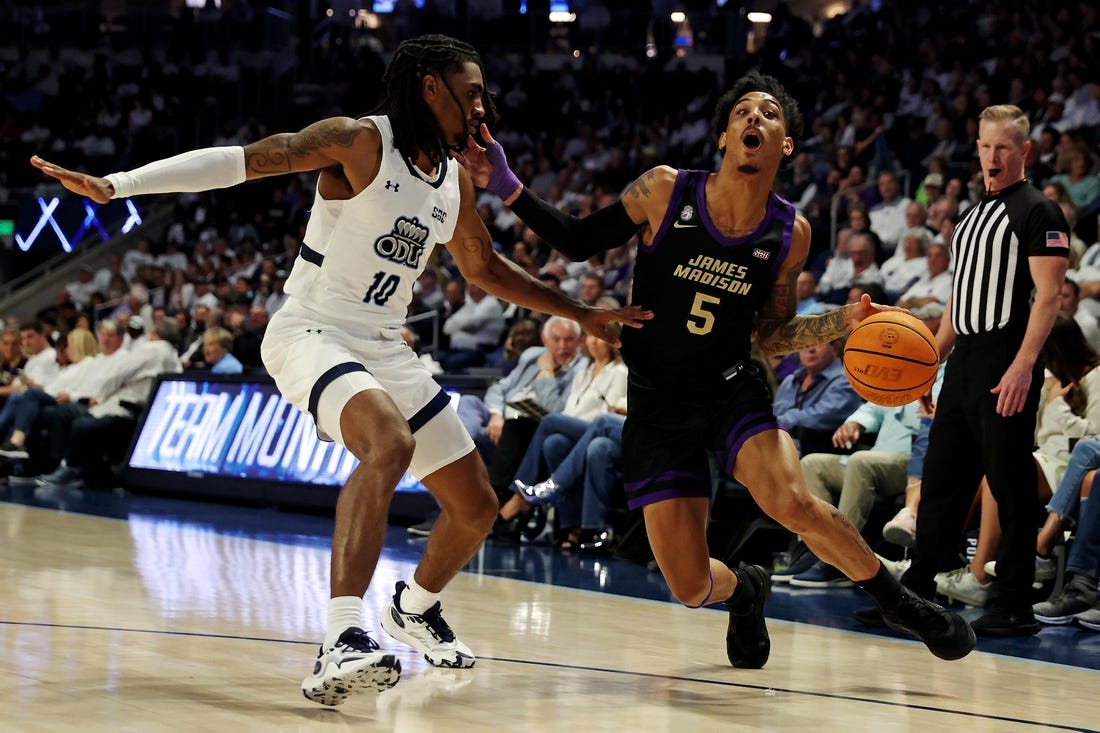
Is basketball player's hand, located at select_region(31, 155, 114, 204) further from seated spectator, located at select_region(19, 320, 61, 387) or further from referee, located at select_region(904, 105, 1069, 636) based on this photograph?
seated spectator, located at select_region(19, 320, 61, 387)

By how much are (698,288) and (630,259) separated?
28.2 ft

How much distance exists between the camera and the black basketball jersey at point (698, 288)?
4.61 meters

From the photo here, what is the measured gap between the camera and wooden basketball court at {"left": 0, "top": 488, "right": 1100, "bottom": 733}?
3727 mm

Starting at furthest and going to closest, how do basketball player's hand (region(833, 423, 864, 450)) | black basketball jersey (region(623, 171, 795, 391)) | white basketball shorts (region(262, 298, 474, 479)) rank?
1. basketball player's hand (region(833, 423, 864, 450))
2. black basketball jersey (region(623, 171, 795, 391))
3. white basketball shorts (region(262, 298, 474, 479))

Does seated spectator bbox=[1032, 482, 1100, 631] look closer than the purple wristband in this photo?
No

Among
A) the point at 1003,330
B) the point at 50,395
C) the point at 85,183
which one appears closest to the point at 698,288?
the point at 1003,330

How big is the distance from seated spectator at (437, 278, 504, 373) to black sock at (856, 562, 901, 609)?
8128 millimetres

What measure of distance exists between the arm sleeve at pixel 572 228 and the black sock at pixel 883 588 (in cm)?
143

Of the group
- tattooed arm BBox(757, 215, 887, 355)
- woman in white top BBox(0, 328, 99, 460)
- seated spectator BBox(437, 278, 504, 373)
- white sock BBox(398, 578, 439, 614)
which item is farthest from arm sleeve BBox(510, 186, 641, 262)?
woman in white top BBox(0, 328, 99, 460)

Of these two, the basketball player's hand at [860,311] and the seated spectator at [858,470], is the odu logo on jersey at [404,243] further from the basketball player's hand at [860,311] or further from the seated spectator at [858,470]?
the seated spectator at [858,470]

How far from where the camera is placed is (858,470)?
7.17m

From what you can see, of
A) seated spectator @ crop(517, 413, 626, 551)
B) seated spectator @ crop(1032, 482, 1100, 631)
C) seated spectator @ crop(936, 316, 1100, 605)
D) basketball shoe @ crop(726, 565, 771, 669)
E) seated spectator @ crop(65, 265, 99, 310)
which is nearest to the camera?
basketball shoe @ crop(726, 565, 771, 669)

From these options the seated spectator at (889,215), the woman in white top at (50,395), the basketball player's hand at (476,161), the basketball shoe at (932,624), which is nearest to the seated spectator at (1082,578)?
the basketball shoe at (932,624)

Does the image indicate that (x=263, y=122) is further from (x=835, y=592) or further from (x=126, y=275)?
(x=835, y=592)
